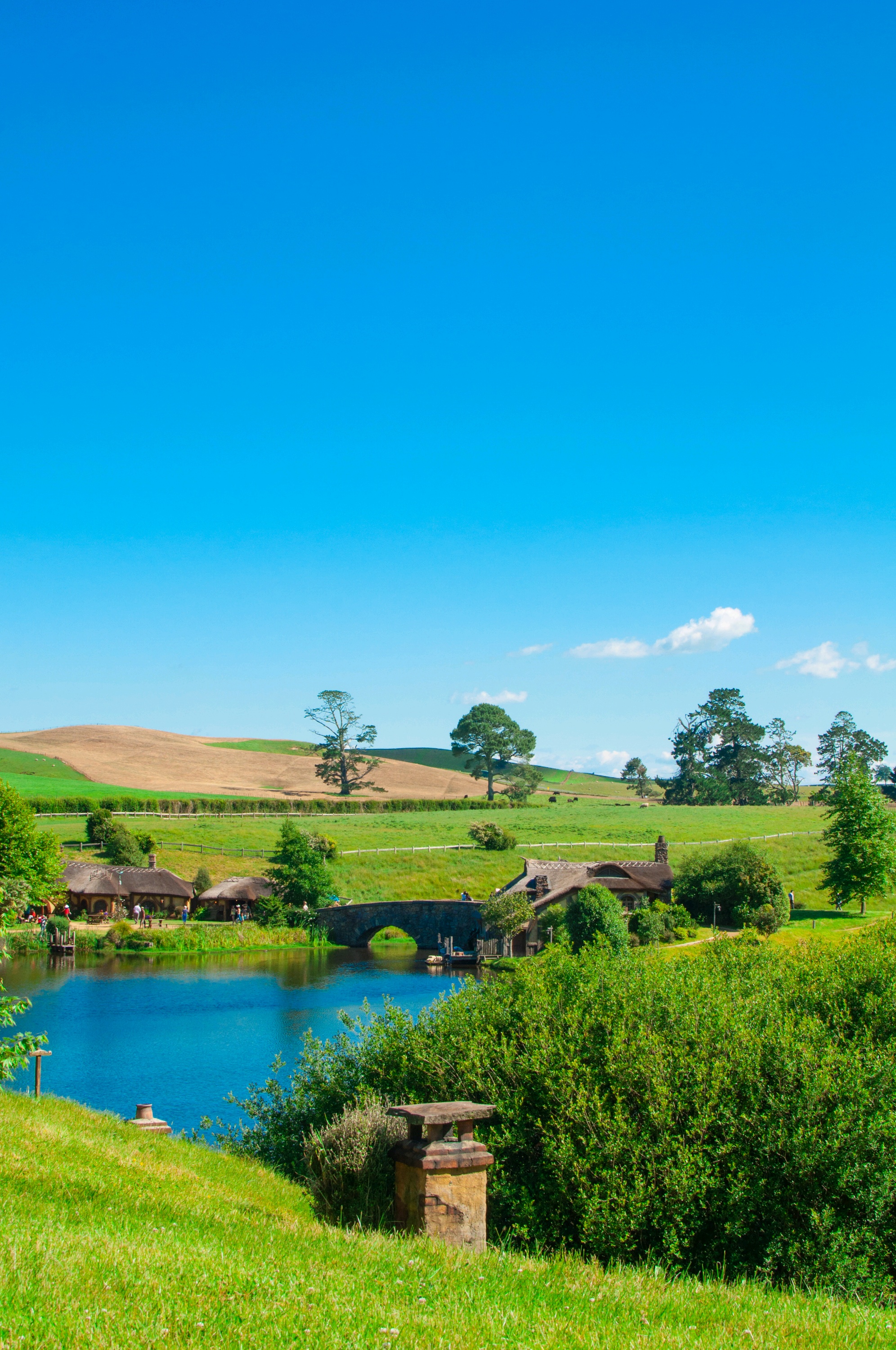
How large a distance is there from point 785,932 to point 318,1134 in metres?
45.9

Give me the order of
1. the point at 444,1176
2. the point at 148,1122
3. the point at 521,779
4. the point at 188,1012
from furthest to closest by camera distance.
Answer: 1. the point at 521,779
2. the point at 188,1012
3. the point at 148,1122
4. the point at 444,1176

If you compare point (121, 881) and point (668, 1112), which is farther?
point (121, 881)

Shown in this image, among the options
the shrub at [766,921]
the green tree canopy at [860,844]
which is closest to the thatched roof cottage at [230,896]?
the shrub at [766,921]

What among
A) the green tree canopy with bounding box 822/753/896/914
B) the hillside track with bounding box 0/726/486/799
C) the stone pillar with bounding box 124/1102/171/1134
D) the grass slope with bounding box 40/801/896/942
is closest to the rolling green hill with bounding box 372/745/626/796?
the hillside track with bounding box 0/726/486/799

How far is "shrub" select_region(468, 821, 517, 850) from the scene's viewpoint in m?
88.2

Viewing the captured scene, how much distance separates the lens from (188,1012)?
1790 inches

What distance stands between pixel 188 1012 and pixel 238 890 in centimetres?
2834

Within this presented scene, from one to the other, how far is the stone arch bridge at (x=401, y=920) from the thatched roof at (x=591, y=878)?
4.93m

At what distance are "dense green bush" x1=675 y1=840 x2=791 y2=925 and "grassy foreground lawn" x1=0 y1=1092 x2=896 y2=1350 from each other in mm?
52489

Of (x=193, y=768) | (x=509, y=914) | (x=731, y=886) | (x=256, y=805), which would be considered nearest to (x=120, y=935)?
(x=509, y=914)

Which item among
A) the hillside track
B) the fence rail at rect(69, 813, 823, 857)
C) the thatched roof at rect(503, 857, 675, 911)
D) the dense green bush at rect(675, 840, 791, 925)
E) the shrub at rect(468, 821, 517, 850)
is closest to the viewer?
the dense green bush at rect(675, 840, 791, 925)

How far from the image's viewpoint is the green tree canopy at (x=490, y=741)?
449ft

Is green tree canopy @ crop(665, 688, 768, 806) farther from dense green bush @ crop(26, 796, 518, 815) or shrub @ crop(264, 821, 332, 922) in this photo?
shrub @ crop(264, 821, 332, 922)

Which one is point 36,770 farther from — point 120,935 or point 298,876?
point 120,935
